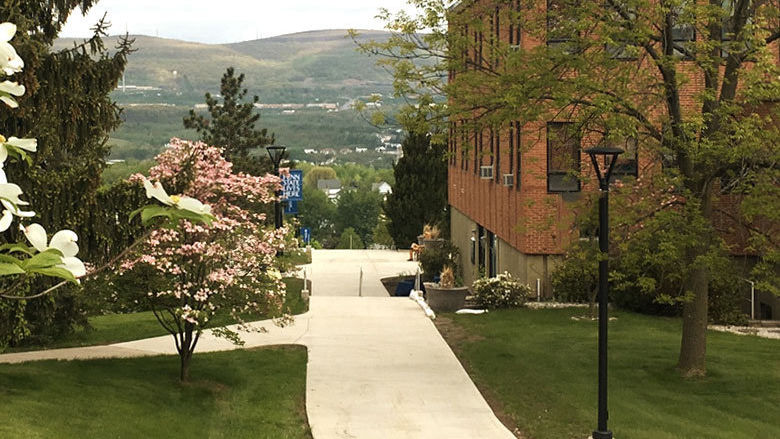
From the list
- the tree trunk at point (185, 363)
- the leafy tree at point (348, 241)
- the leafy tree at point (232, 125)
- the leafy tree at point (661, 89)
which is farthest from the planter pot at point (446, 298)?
the leafy tree at point (348, 241)

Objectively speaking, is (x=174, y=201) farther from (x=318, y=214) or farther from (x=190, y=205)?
(x=318, y=214)

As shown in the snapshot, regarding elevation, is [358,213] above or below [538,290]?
below

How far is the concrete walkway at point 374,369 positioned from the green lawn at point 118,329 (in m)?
0.63

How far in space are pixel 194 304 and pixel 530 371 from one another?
658cm

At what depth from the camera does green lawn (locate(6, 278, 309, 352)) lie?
24.5m

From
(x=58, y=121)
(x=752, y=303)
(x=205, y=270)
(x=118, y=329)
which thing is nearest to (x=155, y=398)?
(x=205, y=270)

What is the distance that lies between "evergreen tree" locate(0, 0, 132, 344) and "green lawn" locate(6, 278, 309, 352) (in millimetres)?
5107

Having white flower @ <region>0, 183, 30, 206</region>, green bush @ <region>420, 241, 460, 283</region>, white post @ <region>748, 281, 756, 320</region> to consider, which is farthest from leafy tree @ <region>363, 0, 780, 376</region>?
green bush @ <region>420, 241, 460, 283</region>

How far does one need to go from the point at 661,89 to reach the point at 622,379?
208 inches

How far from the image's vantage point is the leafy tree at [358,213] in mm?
182375

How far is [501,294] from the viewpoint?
99.7 feet

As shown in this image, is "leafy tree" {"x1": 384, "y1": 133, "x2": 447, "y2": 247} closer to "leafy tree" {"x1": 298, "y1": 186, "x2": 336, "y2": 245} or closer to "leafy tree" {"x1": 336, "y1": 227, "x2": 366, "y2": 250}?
"leafy tree" {"x1": 336, "y1": 227, "x2": 366, "y2": 250}

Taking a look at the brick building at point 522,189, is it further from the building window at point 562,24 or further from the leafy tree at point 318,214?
the leafy tree at point 318,214

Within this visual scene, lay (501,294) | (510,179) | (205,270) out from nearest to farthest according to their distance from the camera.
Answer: (205,270)
(501,294)
(510,179)
